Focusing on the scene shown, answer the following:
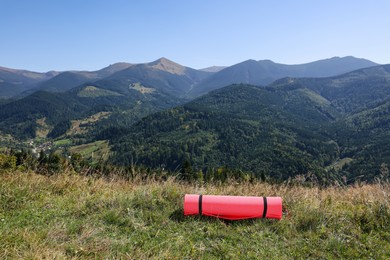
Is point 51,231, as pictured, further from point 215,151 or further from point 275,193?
point 215,151

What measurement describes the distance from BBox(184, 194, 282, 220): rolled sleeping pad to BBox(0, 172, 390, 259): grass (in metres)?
0.15

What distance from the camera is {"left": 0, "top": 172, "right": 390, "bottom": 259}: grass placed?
16.4 feet

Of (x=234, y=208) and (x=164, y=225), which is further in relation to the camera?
(x=234, y=208)

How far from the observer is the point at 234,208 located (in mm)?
6664

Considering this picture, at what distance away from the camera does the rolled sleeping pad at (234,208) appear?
6.64 metres

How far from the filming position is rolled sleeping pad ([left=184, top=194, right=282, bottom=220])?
6637mm

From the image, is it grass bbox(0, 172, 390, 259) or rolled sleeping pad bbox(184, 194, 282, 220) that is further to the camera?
rolled sleeping pad bbox(184, 194, 282, 220)

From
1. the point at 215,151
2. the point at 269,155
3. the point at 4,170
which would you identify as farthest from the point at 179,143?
the point at 4,170

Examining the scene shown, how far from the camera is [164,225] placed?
245 inches

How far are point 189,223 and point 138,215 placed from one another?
115 cm

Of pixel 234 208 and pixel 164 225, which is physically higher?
pixel 234 208

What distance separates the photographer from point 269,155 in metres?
172

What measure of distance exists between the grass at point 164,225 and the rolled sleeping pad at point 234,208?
0.15 metres

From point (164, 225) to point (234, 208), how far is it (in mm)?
1638
